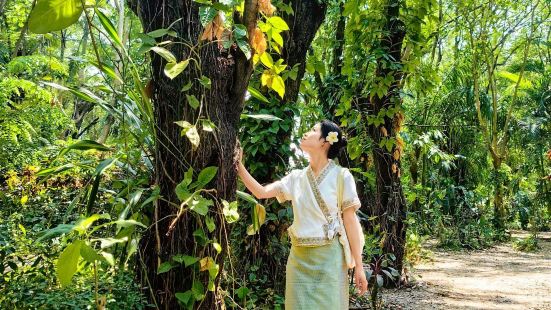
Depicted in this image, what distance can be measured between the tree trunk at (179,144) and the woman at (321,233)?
59 cm

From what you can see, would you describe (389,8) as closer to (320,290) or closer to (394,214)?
(394,214)

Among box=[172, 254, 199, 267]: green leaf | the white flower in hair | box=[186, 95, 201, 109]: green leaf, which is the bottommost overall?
box=[172, 254, 199, 267]: green leaf

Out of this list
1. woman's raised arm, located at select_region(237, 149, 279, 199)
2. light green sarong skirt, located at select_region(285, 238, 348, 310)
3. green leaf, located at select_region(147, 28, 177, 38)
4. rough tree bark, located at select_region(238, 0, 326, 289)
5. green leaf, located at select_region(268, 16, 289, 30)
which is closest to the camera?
green leaf, located at select_region(147, 28, 177, 38)

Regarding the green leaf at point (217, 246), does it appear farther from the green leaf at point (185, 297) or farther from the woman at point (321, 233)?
the woman at point (321, 233)

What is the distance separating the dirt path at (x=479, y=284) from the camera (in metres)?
5.68

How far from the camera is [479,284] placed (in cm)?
691

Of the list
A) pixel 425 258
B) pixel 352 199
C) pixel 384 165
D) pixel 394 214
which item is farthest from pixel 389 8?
pixel 425 258

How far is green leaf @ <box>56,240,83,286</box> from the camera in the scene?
1598 millimetres

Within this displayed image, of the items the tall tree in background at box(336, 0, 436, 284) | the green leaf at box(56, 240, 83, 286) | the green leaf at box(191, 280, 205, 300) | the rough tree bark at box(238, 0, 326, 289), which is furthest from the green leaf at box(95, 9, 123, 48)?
the tall tree in background at box(336, 0, 436, 284)

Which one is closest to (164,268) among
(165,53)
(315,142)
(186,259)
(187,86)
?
(186,259)

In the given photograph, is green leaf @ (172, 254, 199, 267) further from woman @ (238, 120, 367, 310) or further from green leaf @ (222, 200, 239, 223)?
woman @ (238, 120, 367, 310)

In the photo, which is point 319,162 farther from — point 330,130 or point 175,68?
point 175,68

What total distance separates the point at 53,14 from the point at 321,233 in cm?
178

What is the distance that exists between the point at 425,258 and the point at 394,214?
3.45 metres
